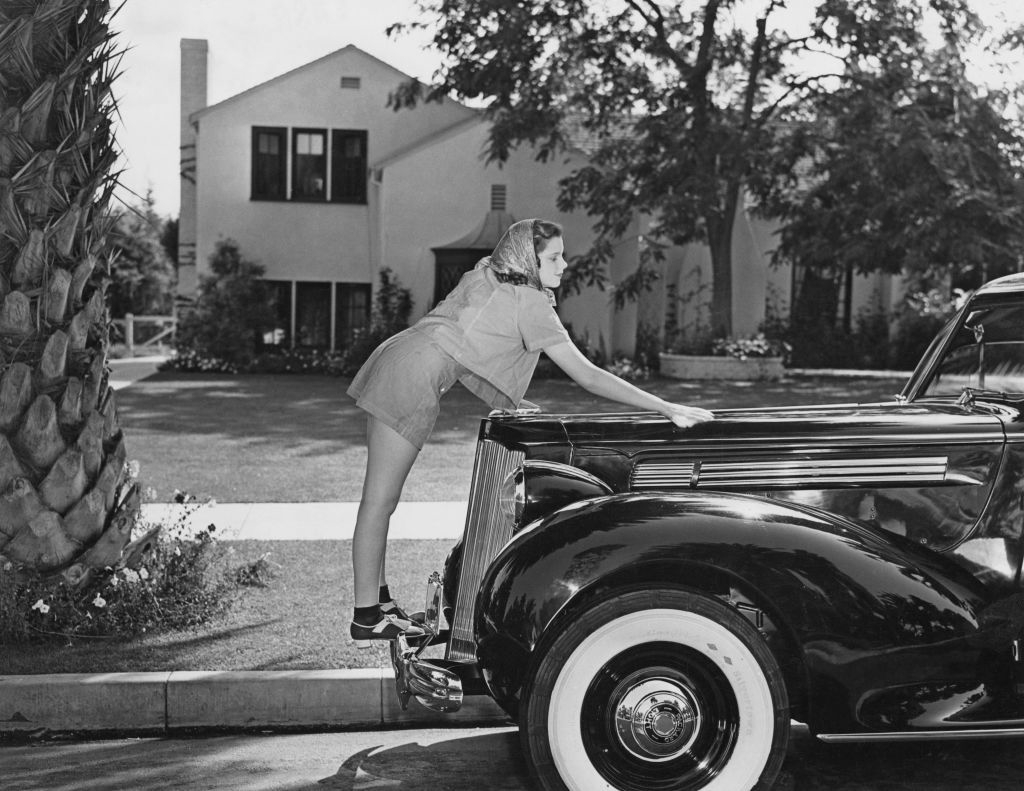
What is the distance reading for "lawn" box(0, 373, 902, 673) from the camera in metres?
5.18

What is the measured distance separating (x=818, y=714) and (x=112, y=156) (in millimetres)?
4094

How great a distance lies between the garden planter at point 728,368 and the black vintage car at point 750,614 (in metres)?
17.8

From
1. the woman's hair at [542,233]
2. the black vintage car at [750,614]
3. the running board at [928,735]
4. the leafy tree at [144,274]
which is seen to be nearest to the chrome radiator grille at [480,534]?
the black vintage car at [750,614]

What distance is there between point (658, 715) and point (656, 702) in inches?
1.5

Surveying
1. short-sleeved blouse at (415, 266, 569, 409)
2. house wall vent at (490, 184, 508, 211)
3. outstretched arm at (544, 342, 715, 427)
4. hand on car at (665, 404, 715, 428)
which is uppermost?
house wall vent at (490, 184, 508, 211)

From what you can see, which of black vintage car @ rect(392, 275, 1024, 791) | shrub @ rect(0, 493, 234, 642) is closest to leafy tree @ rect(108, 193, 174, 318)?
shrub @ rect(0, 493, 234, 642)

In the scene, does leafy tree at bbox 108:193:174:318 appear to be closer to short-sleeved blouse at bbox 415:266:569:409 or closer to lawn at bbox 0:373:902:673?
lawn at bbox 0:373:902:673

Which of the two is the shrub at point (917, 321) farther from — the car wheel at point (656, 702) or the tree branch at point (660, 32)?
the car wheel at point (656, 702)

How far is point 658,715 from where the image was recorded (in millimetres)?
3539

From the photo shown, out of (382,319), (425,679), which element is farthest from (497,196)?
(425,679)

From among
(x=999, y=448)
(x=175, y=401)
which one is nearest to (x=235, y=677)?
(x=999, y=448)

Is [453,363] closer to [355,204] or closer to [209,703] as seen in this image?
[209,703]

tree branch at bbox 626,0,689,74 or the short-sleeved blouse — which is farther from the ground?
tree branch at bbox 626,0,689,74

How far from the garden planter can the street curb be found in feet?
57.0
